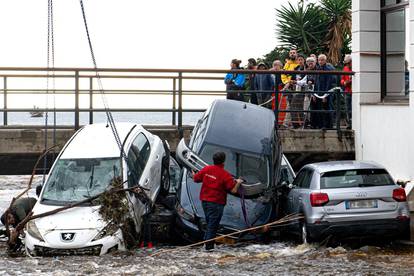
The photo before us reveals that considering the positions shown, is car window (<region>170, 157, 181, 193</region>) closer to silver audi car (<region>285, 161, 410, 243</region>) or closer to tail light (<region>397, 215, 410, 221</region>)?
silver audi car (<region>285, 161, 410, 243</region>)

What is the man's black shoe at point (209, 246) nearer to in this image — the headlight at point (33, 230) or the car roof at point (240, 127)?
the car roof at point (240, 127)

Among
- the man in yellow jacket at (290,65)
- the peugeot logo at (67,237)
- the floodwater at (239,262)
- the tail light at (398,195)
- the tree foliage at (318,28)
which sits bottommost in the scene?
the floodwater at (239,262)

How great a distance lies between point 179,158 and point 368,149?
5.96 metres

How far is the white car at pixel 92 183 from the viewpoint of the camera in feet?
49.7

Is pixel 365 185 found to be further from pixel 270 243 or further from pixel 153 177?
pixel 153 177

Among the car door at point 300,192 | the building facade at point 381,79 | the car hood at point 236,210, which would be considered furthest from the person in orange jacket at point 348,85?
the car hood at point 236,210

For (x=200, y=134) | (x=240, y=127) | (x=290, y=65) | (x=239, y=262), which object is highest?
Result: (x=290, y=65)

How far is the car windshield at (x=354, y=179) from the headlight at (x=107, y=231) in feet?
11.7

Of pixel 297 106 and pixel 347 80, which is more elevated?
pixel 347 80

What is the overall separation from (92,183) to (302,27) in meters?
19.2

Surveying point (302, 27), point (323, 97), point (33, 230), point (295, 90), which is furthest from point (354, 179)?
point (302, 27)

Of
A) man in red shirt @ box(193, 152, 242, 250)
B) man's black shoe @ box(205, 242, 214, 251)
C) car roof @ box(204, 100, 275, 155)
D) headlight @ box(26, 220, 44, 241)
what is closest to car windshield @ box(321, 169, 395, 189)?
man in red shirt @ box(193, 152, 242, 250)

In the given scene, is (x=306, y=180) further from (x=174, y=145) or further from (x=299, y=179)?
(x=174, y=145)

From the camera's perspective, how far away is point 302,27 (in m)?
34.3
